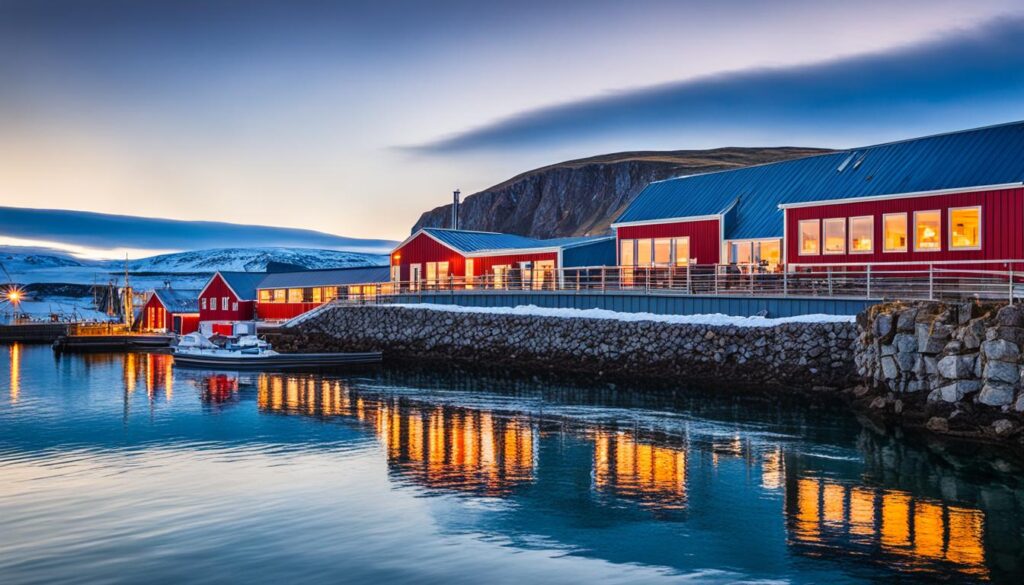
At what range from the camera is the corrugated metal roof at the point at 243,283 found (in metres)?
77.4

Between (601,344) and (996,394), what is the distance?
19376mm

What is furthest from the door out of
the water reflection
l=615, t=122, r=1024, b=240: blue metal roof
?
the water reflection

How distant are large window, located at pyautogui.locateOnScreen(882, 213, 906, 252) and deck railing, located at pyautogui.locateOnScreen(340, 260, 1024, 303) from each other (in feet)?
2.80

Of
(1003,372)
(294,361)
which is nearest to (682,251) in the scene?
(294,361)

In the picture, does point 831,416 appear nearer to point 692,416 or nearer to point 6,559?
point 692,416

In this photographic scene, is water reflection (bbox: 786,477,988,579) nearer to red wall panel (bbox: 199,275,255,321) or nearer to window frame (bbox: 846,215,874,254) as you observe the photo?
window frame (bbox: 846,215,874,254)

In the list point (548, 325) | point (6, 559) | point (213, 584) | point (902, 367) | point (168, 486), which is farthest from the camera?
point (548, 325)

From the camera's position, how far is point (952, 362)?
23891mm

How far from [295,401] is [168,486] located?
47.6 feet

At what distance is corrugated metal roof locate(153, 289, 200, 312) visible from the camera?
274 ft

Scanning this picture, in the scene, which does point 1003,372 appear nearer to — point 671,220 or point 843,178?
point 843,178

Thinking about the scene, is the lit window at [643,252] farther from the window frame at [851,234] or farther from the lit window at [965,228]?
the lit window at [965,228]

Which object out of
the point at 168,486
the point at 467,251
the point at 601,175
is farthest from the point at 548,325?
the point at 601,175

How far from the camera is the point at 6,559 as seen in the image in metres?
13.8
